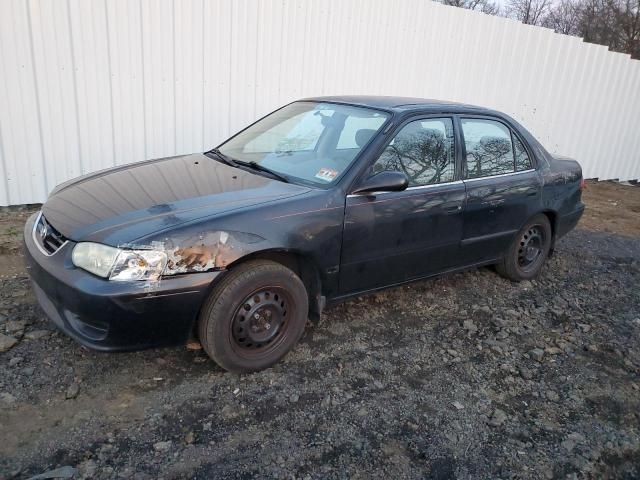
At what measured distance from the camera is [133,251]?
260 cm

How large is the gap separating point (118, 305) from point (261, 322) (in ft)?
2.82

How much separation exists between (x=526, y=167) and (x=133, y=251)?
137 inches

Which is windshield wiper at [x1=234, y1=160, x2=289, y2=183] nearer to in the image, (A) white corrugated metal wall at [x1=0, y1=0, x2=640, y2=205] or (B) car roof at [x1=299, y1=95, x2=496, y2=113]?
(B) car roof at [x1=299, y1=95, x2=496, y2=113]

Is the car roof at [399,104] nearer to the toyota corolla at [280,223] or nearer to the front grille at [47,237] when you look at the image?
the toyota corolla at [280,223]

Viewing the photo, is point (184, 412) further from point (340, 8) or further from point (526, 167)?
point (340, 8)

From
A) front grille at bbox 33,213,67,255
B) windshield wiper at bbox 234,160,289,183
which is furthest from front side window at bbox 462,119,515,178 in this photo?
front grille at bbox 33,213,67,255

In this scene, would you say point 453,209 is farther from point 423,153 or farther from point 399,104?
point 399,104

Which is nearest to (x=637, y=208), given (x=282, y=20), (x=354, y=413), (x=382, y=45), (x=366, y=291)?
(x=382, y=45)

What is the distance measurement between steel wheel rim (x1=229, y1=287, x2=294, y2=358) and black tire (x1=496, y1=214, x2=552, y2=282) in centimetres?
246

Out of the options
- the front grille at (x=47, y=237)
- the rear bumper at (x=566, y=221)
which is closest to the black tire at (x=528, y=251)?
the rear bumper at (x=566, y=221)

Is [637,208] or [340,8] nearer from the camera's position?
[340,8]

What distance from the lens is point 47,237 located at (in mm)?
2955

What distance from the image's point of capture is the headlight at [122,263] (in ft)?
8.50

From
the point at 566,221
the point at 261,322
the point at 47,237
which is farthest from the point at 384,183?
the point at 566,221
